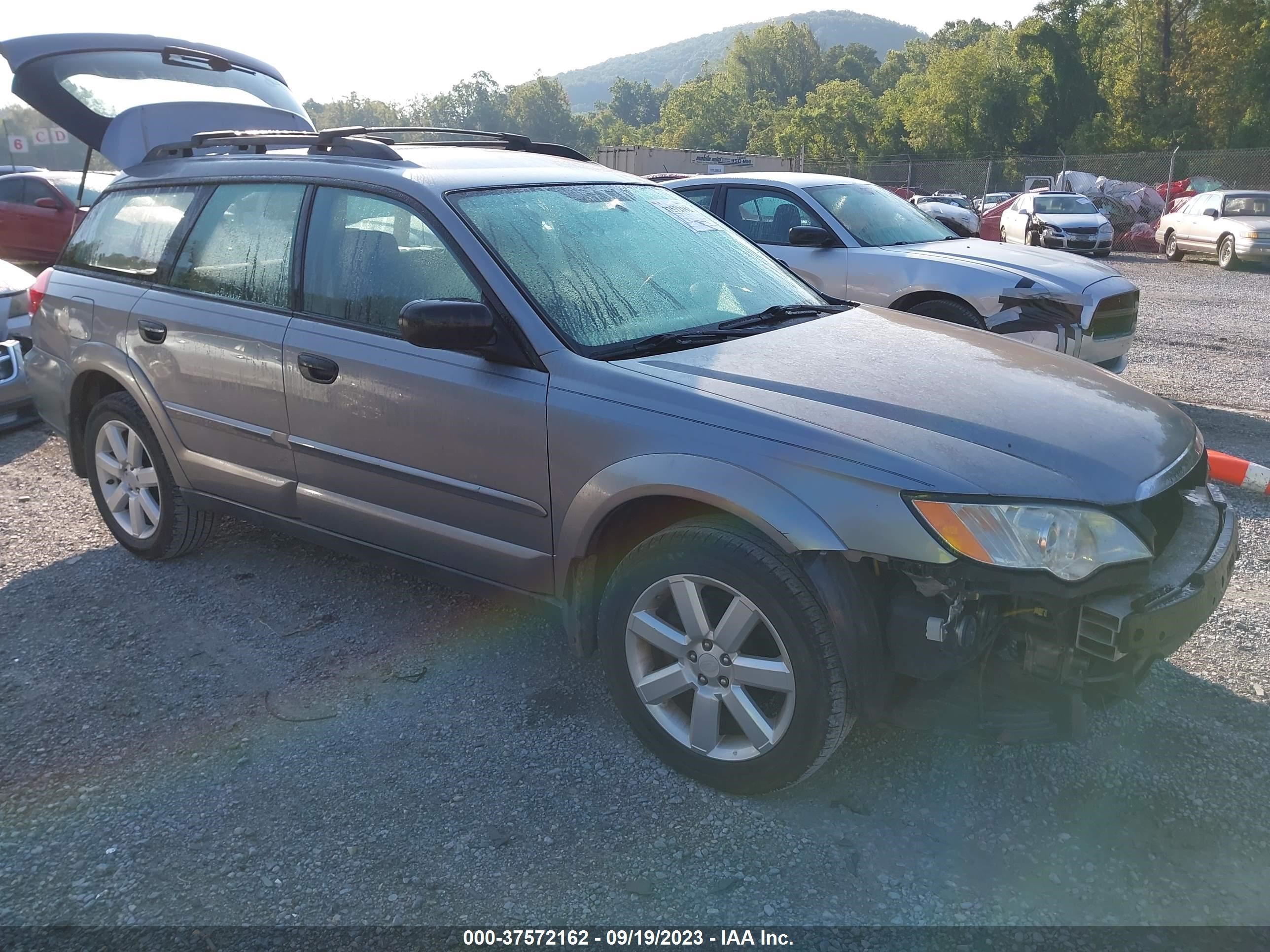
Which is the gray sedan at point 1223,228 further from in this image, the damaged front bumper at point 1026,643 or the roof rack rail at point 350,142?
the damaged front bumper at point 1026,643

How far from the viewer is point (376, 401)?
3.33 meters

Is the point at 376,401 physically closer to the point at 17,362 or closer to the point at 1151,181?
the point at 17,362

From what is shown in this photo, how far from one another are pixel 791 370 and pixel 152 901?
219 cm

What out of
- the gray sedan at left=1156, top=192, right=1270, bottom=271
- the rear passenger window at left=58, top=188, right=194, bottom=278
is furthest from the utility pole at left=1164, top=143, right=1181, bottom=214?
the rear passenger window at left=58, top=188, right=194, bottom=278

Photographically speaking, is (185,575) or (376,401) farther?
(185,575)

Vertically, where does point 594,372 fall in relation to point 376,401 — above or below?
above

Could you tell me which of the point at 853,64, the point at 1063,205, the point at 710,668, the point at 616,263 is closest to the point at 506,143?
the point at 616,263

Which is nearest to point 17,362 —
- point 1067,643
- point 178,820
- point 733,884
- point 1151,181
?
point 178,820

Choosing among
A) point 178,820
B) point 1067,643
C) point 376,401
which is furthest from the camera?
point 376,401

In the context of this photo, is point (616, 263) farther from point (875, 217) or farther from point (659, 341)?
point (875, 217)

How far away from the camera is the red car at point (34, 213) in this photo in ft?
47.5

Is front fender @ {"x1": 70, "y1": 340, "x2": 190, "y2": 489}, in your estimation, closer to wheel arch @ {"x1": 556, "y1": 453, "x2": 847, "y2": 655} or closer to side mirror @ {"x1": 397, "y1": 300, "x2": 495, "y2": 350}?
side mirror @ {"x1": 397, "y1": 300, "x2": 495, "y2": 350}

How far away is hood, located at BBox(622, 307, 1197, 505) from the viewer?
8.18ft

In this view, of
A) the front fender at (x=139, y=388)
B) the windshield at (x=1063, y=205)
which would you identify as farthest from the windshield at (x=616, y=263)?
the windshield at (x=1063, y=205)
